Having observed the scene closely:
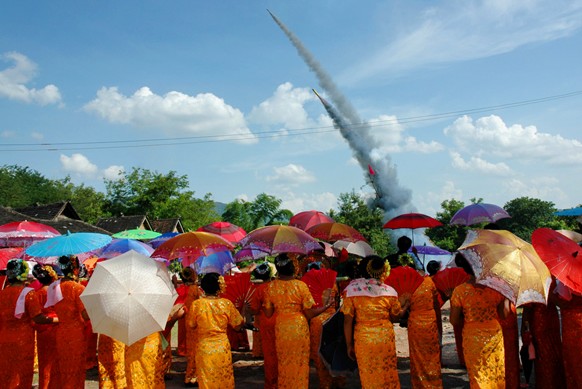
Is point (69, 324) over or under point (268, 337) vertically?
over

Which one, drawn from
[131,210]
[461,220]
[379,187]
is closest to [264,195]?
[131,210]

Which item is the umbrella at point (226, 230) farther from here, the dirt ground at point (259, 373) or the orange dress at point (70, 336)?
the orange dress at point (70, 336)

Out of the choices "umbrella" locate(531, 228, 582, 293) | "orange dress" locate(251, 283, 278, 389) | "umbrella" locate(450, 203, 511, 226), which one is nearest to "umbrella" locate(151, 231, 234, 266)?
"orange dress" locate(251, 283, 278, 389)

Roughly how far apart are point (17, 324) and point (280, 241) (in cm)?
349

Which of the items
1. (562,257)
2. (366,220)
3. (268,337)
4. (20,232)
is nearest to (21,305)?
(268,337)

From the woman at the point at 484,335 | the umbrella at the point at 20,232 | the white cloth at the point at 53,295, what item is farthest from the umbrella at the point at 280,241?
the umbrella at the point at 20,232

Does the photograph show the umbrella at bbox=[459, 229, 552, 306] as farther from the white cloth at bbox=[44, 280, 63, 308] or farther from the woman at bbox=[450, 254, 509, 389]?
the white cloth at bbox=[44, 280, 63, 308]

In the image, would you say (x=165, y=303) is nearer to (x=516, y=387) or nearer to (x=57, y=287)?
(x=57, y=287)

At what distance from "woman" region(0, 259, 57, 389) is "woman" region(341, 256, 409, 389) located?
3562 millimetres

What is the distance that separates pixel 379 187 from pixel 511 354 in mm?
28528

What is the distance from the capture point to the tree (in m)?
33.6

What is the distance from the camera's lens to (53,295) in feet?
19.6

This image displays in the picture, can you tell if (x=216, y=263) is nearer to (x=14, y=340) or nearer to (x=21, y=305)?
(x=14, y=340)

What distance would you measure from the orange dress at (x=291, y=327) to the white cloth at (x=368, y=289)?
0.62 meters
